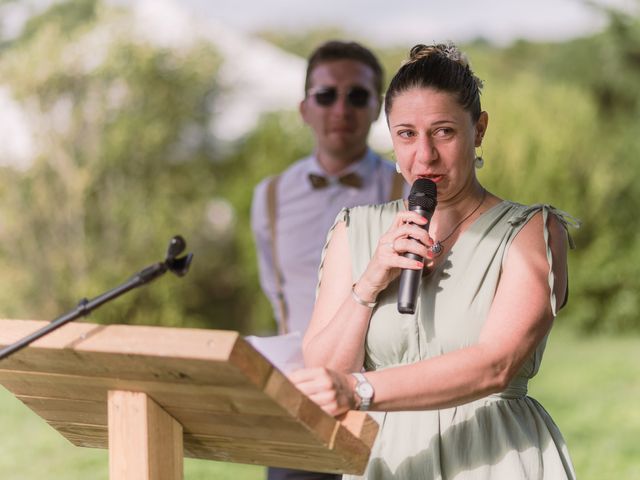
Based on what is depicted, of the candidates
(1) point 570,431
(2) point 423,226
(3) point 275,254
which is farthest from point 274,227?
(1) point 570,431

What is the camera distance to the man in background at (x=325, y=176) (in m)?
4.52

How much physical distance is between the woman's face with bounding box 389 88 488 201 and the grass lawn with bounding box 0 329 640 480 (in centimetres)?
564

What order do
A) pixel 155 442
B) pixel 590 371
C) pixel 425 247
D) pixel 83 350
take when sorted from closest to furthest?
pixel 83 350 < pixel 155 442 < pixel 425 247 < pixel 590 371

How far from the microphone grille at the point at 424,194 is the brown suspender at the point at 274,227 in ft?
6.23

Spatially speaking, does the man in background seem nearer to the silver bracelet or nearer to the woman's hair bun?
the woman's hair bun

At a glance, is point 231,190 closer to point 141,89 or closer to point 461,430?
point 141,89

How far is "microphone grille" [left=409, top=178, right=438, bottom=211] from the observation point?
240 centimetres

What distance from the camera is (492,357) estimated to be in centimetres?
230

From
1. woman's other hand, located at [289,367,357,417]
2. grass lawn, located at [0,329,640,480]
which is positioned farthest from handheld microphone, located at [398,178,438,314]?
grass lawn, located at [0,329,640,480]

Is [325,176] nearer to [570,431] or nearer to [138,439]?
[138,439]

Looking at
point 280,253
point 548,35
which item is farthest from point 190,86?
point 548,35

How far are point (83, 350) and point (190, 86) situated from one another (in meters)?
11.7

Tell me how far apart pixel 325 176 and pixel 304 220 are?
0.21m

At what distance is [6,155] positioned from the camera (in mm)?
12578
